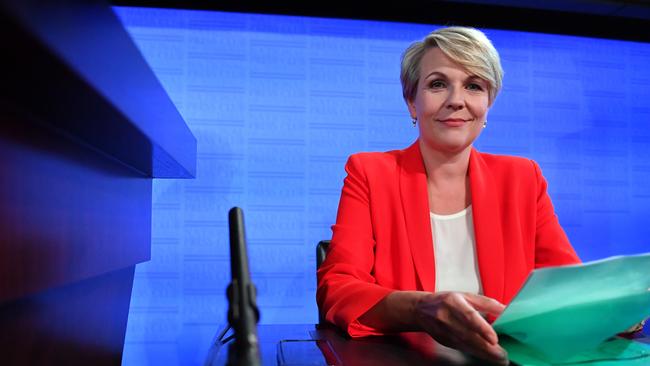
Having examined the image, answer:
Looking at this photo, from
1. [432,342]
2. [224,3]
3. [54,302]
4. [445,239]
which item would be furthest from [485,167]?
[224,3]

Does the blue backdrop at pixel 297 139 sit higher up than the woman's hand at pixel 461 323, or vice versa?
the blue backdrop at pixel 297 139

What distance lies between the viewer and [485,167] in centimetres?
117

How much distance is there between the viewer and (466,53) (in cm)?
107

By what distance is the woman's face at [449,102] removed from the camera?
1.09 metres

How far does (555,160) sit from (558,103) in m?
0.26

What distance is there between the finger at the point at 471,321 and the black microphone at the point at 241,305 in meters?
0.26

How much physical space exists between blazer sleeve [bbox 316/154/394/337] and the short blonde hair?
10.7 inches

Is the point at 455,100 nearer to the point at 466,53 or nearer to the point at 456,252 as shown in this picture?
the point at 466,53

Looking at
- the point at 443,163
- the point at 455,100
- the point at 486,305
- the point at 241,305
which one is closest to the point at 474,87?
the point at 455,100

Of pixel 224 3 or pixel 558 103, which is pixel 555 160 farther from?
pixel 224 3

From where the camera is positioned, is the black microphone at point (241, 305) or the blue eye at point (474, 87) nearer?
the black microphone at point (241, 305)

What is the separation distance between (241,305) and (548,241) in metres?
0.91

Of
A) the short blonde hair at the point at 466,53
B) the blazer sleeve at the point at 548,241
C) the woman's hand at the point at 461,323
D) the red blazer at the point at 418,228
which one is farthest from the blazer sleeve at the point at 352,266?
the blazer sleeve at the point at 548,241

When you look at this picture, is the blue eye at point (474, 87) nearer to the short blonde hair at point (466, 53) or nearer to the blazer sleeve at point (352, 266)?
the short blonde hair at point (466, 53)
